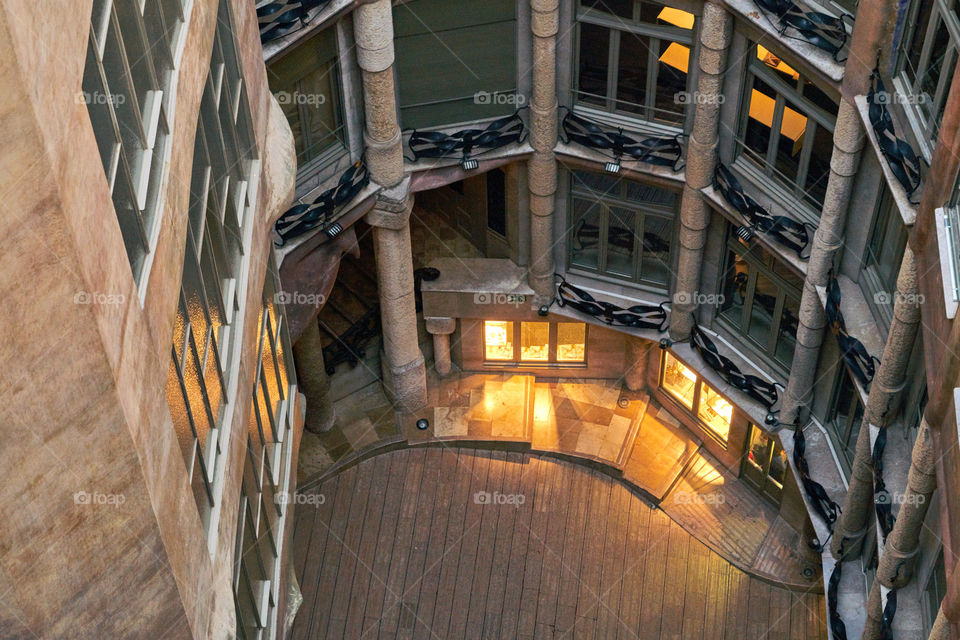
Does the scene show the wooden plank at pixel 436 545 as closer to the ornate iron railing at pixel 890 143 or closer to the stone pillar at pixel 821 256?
the stone pillar at pixel 821 256

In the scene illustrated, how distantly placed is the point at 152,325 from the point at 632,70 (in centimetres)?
1989

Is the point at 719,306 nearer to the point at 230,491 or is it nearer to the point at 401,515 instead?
the point at 401,515

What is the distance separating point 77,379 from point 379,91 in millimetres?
19140

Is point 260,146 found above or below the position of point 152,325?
below

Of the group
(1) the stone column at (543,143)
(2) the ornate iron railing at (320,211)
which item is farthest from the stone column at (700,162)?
(2) the ornate iron railing at (320,211)

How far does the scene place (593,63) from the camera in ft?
110

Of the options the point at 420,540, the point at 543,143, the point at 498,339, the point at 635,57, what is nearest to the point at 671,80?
the point at 635,57

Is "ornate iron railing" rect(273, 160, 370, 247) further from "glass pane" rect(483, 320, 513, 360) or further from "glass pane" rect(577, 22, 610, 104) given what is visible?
"glass pane" rect(483, 320, 513, 360)

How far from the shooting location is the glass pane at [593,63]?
108 ft

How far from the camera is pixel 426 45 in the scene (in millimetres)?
32750

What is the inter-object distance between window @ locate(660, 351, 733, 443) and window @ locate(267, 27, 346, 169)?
Result: 444 inches

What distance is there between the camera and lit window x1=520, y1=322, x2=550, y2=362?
1554 inches

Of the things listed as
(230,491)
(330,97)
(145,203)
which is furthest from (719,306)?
(145,203)

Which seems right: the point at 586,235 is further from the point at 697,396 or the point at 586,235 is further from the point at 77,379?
the point at 77,379
